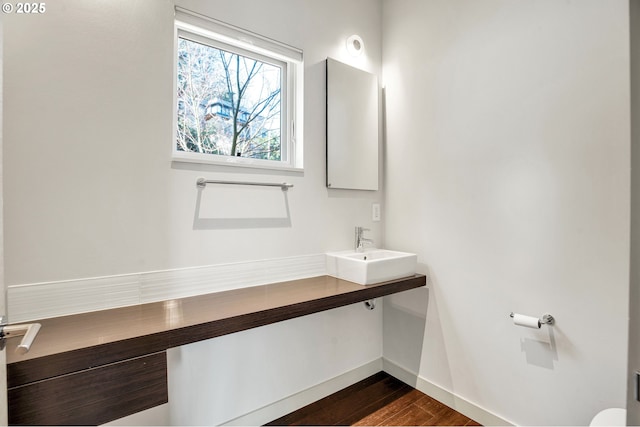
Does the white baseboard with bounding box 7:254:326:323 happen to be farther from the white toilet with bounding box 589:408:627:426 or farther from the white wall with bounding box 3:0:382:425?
the white toilet with bounding box 589:408:627:426

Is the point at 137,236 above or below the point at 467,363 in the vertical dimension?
above

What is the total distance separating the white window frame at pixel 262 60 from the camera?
1686mm

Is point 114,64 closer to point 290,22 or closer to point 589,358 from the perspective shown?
point 290,22

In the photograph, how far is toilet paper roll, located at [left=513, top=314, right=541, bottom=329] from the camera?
162 cm

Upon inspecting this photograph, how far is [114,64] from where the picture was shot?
4.81 feet

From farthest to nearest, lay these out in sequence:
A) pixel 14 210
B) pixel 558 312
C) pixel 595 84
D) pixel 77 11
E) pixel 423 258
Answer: pixel 423 258 < pixel 558 312 < pixel 595 84 < pixel 77 11 < pixel 14 210

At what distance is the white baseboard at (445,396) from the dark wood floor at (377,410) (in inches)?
1.2

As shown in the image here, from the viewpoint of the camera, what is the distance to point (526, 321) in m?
1.64

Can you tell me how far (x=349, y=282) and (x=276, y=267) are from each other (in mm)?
456

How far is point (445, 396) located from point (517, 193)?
1.38 metres

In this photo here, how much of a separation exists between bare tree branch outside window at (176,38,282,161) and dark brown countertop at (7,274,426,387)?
85cm

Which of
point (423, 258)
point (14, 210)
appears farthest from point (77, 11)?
point (423, 258)

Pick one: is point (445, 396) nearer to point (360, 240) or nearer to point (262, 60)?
point (360, 240)

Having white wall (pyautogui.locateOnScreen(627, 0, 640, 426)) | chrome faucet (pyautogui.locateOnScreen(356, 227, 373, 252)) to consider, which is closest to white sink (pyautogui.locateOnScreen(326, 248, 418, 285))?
chrome faucet (pyautogui.locateOnScreen(356, 227, 373, 252))
